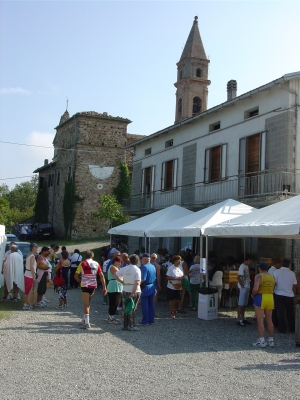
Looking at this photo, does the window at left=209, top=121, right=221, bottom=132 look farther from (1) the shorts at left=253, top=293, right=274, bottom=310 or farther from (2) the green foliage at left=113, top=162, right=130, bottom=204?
(2) the green foliage at left=113, top=162, right=130, bottom=204

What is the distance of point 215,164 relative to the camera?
59.7 ft

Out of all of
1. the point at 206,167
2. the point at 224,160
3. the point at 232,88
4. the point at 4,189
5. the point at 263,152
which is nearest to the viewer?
the point at 263,152

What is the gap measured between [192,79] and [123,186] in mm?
12033

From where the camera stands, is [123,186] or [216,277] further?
[123,186]

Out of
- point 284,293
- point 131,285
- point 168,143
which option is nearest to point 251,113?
point 168,143

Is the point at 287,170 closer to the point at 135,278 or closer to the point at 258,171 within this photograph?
the point at 258,171

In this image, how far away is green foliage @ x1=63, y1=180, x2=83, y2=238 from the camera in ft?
109

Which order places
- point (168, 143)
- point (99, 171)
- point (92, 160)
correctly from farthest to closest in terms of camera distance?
1. point (99, 171)
2. point (92, 160)
3. point (168, 143)

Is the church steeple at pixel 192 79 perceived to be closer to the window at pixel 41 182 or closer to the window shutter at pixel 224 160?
the window at pixel 41 182

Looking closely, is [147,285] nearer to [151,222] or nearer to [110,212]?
[151,222]

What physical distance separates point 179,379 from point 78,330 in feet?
12.2

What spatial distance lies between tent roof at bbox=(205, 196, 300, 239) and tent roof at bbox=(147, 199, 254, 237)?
48cm

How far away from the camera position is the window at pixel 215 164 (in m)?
17.5

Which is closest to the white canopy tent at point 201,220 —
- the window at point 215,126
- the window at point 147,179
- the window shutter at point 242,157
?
the window shutter at point 242,157
